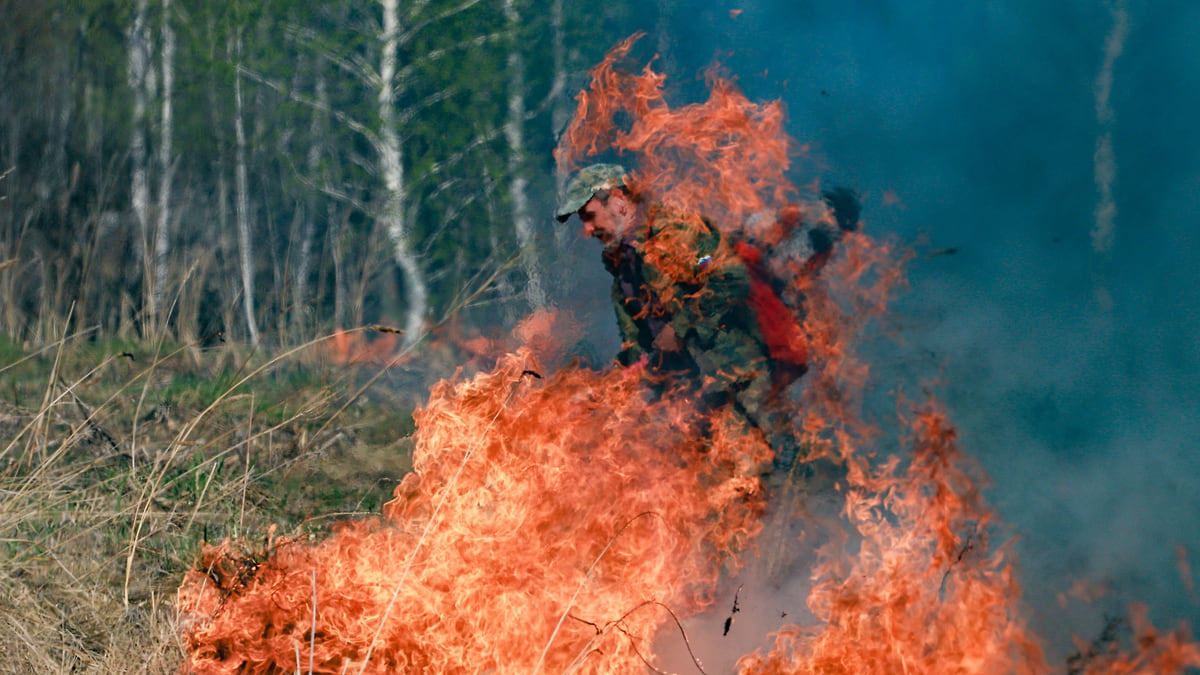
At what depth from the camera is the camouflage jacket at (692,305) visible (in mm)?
4145

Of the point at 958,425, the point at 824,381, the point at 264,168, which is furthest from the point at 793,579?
the point at 264,168

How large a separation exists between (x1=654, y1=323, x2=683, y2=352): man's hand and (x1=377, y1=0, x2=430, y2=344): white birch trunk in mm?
6438

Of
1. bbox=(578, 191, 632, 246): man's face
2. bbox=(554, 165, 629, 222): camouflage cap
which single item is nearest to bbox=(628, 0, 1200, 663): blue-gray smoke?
bbox=(578, 191, 632, 246): man's face

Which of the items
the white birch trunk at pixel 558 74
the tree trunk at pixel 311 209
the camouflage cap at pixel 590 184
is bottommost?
the tree trunk at pixel 311 209

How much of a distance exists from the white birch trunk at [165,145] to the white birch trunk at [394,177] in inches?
115

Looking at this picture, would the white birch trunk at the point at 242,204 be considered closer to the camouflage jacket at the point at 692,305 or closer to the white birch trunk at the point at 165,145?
the white birch trunk at the point at 165,145

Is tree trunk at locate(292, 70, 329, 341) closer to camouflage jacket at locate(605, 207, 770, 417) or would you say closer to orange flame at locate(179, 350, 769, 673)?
camouflage jacket at locate(605, 207, 770, 417)

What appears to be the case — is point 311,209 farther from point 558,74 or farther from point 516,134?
point 558,74

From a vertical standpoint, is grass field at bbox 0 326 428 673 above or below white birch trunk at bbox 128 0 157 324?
below

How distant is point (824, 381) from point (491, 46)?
8.45 metres

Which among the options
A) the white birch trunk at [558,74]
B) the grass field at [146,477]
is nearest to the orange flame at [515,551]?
the grass field at [146,477]

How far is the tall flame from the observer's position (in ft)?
10.8

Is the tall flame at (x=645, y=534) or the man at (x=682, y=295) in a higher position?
the man at (x=682, y=295)

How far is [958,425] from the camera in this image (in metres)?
5.02
